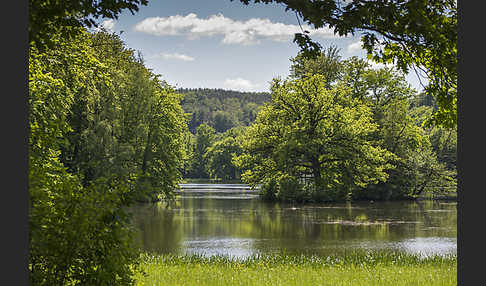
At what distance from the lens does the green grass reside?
9164 mm

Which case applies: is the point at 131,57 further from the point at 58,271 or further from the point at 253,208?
the point at 58,271

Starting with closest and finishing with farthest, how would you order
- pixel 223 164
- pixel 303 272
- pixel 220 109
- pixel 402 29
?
pixel 402 29 → pixel 303 272 → pixel 223 164 → pixel 220 109

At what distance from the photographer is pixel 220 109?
186m

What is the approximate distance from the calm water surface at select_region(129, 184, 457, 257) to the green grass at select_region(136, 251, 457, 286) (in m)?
2.39

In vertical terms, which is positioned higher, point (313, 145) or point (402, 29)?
point (402, 29)

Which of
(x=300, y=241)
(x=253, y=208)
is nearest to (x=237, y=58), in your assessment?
(x=300, y=241)

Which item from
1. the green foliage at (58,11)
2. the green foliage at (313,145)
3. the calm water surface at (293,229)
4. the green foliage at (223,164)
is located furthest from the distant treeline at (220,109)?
the green foliage at (58,11)

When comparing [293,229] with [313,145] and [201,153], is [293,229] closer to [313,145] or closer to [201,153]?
[313,145]

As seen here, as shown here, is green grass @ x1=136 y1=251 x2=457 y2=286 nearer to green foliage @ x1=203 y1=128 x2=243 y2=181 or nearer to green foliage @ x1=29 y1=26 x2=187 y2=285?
green foliage @ x1=29 y1=26 x2=187 y2=285

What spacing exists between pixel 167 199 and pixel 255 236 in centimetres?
2122

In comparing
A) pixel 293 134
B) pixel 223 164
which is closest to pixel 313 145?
pixel 293 134

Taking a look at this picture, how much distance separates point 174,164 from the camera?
3994 cm

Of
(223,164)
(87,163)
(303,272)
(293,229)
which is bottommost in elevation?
(293,229)

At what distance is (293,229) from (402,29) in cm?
1818
